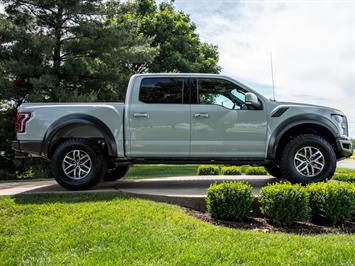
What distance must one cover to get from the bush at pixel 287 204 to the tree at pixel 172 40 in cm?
2226

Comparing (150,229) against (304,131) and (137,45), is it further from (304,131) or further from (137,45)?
(137,45)

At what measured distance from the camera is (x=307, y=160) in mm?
6520

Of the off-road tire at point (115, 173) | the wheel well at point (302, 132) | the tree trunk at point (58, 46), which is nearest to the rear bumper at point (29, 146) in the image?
the off-road tire at point (115, 173)

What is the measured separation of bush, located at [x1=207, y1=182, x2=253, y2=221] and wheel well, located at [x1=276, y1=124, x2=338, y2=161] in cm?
177

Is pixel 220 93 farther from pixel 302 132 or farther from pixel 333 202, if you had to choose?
pixel 333 202

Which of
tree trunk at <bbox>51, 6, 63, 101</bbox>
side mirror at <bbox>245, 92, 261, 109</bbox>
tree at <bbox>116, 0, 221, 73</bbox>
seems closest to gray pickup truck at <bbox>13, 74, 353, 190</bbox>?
side mirror at <bbox>245, 92, 261, 109</bbox>

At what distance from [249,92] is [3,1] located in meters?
14.6

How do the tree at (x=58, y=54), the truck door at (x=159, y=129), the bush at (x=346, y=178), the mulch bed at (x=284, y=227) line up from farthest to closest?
the tree at (x=58, y=54) < the bush at (x=346, y=178) < the truck door at (x=159, y=129) < the mulch bed at (x=284, y=227)

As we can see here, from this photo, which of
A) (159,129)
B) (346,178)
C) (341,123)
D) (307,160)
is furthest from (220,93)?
(346,178)

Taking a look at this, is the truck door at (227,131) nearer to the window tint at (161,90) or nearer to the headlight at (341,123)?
the window tint at (161,90)

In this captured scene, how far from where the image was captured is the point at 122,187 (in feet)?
23.8

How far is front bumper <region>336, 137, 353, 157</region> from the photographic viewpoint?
6.59 meters

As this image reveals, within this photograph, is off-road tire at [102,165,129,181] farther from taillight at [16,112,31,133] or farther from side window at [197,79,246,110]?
side window at [197,79,246,110]

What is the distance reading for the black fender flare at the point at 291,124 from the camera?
21.5ft
